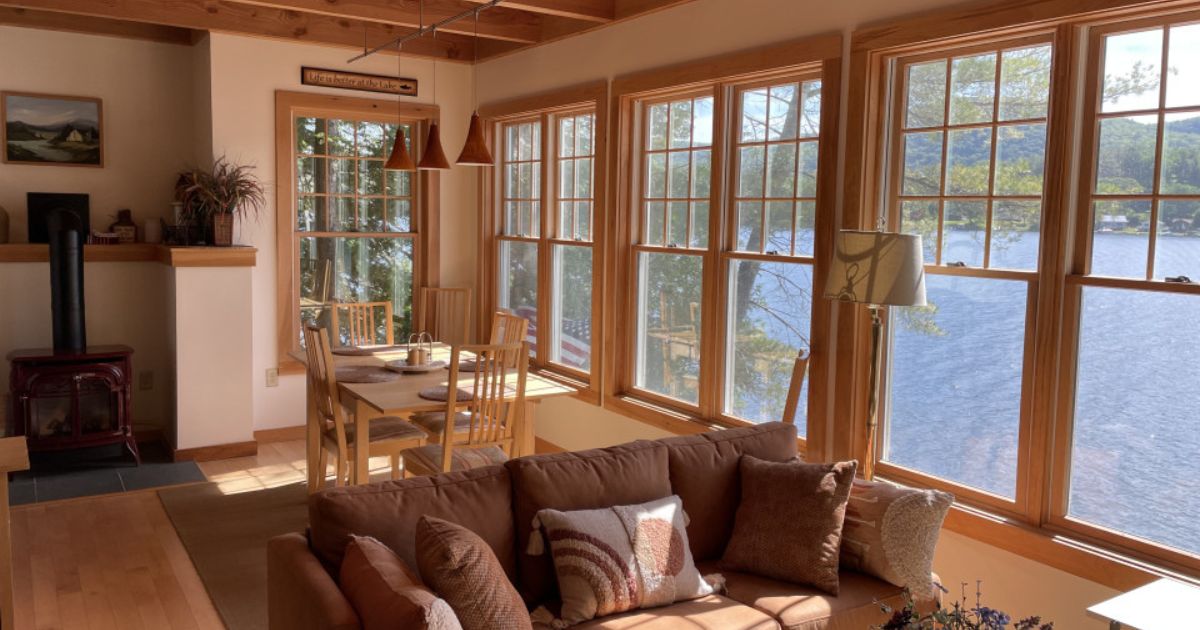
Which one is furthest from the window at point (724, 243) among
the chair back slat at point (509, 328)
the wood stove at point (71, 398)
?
the wood stove at point (71, 398)

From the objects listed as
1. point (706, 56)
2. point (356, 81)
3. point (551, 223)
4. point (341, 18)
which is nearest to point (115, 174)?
point (356, 81)

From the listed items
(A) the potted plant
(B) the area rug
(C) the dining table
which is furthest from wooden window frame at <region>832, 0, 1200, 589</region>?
(A) the potted plant

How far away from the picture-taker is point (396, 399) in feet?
13.6

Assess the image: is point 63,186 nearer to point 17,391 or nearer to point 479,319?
point 17,391

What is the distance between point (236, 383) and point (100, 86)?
2141mm

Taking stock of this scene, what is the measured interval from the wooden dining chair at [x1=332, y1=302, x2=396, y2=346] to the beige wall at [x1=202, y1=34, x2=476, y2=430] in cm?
51

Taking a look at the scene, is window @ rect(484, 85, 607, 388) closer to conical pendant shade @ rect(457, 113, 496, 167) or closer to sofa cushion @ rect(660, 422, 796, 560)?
conical pendant shade @ rect(457, 113, 496, 167)

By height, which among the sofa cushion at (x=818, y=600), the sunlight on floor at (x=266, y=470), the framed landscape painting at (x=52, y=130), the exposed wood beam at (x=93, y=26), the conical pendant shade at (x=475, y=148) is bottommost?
the sunlight on floor at (x=266, y=470)

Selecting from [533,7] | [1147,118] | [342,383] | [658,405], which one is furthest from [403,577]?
[533,7]

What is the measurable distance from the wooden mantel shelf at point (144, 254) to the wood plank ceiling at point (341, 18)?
1353 mm

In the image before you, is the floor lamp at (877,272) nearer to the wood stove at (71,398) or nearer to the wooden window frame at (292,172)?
the wooden window frame at (292,172)

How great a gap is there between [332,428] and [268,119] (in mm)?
2431

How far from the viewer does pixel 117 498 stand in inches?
204

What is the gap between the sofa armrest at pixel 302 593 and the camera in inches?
85.7
